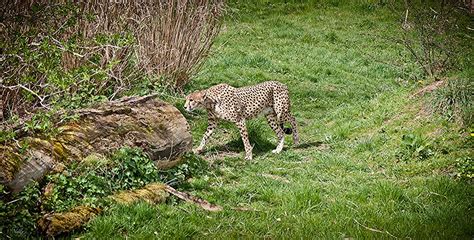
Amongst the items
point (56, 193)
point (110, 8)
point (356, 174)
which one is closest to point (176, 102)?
point (110, 8)

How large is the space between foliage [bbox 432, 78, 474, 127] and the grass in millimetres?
181

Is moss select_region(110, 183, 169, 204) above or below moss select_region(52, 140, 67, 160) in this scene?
below

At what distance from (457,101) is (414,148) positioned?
140 centimetres

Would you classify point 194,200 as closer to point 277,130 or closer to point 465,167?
point 465,167

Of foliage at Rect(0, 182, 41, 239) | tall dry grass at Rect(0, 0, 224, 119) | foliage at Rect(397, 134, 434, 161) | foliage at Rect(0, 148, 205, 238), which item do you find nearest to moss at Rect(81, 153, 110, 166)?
foliage at Rect(0, 148, 205, 238)

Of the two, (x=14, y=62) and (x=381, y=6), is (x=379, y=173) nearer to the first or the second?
(x=14, y=62)

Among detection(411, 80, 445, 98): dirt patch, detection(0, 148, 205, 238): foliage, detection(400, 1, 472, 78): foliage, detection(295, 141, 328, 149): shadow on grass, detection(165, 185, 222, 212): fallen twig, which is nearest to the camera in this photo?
detection(0, 148, 205, 238): foliage

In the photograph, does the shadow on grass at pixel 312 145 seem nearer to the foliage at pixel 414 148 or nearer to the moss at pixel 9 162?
the foliage at pixel 414 148

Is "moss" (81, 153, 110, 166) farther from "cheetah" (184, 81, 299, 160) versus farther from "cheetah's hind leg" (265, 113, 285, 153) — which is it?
"cheetah's hind leg" (265, 113, 285, 153)

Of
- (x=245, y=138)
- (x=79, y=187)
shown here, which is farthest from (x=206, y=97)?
(x=79, y=187)

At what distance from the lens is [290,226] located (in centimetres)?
563

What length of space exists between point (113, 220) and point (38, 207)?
696 millimetres

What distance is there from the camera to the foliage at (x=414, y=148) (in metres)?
8.20

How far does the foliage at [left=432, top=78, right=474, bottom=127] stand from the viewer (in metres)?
8.83
